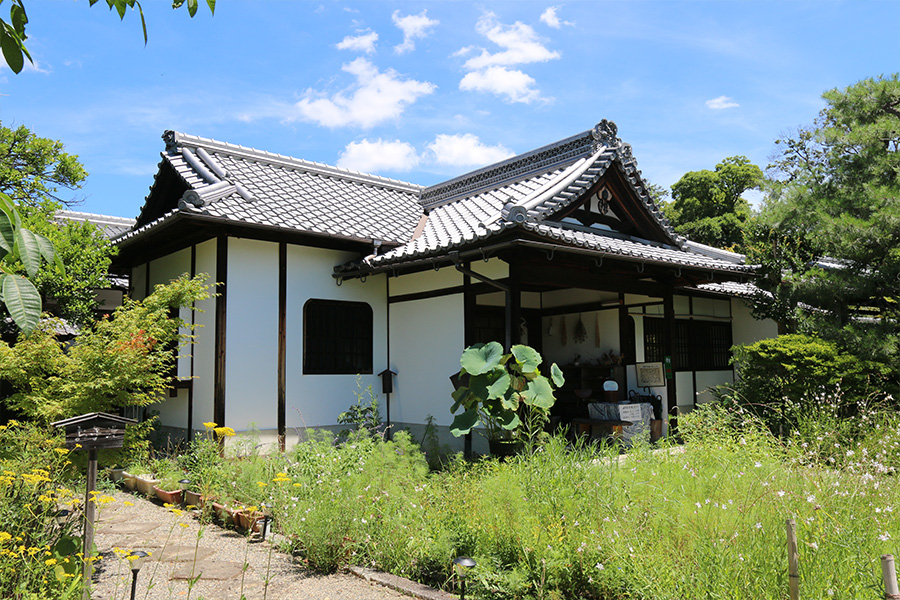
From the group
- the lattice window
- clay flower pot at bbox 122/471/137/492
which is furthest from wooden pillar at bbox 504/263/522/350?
clay flower pot at bbox 122/471/137/492

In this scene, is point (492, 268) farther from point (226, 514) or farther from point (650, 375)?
point (226, 514)

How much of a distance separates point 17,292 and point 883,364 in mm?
10240

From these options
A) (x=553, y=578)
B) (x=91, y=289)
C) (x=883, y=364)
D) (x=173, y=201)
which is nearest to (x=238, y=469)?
(x=553, y=578)

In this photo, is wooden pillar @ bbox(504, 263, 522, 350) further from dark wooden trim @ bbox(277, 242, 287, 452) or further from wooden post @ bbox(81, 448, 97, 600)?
wooden post @ bbox(81, 448, 97, 600)

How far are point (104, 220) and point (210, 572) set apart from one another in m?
12.3

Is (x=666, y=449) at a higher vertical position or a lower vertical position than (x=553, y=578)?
higher

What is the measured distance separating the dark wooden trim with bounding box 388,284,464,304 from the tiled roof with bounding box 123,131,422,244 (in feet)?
3.21

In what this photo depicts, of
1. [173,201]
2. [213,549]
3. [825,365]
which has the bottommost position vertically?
[213,549]

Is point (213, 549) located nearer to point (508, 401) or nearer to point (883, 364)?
point (508, 401)

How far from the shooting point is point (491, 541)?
4430 millimetres

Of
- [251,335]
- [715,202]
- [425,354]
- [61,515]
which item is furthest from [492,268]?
[715,202]

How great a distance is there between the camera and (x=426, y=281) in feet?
32.8

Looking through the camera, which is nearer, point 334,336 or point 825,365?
point 825,365

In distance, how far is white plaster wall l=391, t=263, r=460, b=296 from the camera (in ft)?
31.1
